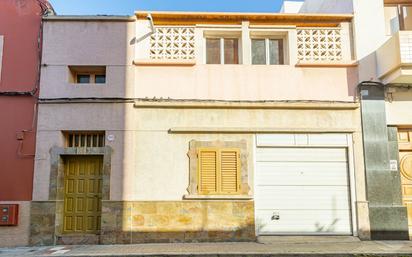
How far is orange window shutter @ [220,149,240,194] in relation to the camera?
9.34m

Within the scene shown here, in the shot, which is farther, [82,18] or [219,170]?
[82,18]

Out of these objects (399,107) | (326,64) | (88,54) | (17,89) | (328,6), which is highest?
(328,6)

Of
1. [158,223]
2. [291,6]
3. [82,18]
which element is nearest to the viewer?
[158,223]

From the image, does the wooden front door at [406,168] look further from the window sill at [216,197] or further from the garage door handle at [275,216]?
the window sill at [216,197]

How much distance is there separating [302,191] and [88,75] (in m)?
6.23

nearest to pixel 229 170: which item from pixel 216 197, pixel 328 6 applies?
pixel 216 197

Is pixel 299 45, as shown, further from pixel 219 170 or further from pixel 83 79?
pixel 83 79

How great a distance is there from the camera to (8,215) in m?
8.99

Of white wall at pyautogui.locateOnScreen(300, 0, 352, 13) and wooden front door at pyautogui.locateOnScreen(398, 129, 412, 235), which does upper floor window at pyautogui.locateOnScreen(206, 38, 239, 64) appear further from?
wooden front door at pyautogui.locateOnScreen(398, 129, 412, 235)

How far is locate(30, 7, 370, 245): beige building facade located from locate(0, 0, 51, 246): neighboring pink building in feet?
0.89

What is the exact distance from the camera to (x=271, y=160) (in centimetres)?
959

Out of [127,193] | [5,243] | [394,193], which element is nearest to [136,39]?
[127,193]

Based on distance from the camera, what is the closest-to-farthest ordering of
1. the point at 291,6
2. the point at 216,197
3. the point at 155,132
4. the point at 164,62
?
the point at 216,197, the point at 155,132, the point at 164,62, the point at 291,6

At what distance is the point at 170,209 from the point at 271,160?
9.04ft
